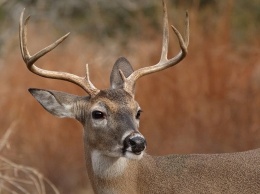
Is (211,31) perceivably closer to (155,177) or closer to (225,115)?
(225,115)

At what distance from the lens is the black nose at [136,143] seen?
860 centimetres

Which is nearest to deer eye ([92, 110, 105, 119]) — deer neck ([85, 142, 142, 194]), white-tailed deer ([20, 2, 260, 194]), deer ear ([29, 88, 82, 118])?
white-tailed deer ([20, 2, 260, 194])

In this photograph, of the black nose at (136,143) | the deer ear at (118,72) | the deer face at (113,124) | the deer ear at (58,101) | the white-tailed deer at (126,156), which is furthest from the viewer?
the deer ear at (118,72)

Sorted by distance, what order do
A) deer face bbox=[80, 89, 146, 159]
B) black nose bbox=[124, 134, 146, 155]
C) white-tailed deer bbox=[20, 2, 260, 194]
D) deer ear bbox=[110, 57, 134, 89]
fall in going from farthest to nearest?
deer ear bbox=[110, 57, 134, 89]
white-tailed deer bbox=[20, 2, 260, 194]
deer face bbox=[80, 89, 146, 159]
black nose bbox=[124, 134, 146, 155]

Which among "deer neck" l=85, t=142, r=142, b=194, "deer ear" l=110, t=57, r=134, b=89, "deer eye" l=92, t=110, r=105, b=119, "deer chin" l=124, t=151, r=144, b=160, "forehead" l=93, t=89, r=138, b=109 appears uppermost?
"forehead" l=93, t=89, r=138, b=109

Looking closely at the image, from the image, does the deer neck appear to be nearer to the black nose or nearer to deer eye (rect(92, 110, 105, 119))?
deer eye (rect(92, 110, 105, 119))

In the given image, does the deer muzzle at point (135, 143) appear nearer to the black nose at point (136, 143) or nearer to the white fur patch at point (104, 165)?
the black nose at point (136, 143)

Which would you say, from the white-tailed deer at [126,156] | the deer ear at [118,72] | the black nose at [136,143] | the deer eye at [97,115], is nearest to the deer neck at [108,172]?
the white-tailed deer at [126,156]

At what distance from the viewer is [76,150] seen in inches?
552

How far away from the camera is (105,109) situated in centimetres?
903

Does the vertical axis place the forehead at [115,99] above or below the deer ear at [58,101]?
above

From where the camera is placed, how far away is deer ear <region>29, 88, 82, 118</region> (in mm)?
9430

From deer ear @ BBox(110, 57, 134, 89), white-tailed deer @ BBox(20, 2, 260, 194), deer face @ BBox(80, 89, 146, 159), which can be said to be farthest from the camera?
deer ear @ BBox(110, 57, 134, 89)

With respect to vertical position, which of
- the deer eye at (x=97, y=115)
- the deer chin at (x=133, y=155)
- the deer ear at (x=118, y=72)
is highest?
the deer eye at (x=97, y=115)
